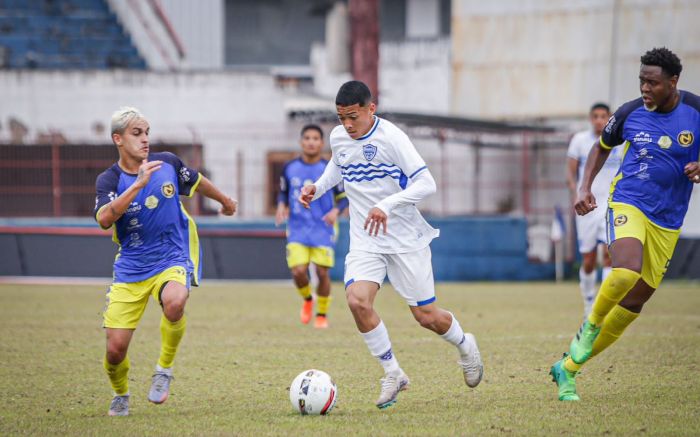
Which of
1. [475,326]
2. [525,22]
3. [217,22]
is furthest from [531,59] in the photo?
[475,326]

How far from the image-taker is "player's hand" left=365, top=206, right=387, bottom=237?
269 inches

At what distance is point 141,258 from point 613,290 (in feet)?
10.3

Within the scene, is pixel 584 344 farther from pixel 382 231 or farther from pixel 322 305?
pixel 322 305

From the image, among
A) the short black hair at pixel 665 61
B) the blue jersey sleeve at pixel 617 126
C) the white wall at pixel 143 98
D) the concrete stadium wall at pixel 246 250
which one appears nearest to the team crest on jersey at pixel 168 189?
the blue jersey sleeve at pixel 617 126

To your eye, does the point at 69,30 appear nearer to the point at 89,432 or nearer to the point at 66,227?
the point at 66,227

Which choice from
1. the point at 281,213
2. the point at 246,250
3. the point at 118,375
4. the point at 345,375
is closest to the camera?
the point at 118,375

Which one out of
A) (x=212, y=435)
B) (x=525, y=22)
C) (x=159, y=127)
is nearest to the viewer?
(x=212, y=435)

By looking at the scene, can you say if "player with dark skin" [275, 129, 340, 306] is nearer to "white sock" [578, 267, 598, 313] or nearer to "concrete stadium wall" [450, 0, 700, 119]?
"white sock" [578, 267, 598, 313]

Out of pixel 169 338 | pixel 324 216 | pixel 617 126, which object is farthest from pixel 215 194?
pixel 324 216

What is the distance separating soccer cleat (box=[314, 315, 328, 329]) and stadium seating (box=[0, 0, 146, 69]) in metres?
18.8

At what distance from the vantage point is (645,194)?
290 inches

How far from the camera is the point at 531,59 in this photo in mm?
27875

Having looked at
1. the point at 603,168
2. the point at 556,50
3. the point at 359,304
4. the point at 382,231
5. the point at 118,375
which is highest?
the point at 556,50

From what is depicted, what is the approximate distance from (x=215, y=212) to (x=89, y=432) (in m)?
15.9
